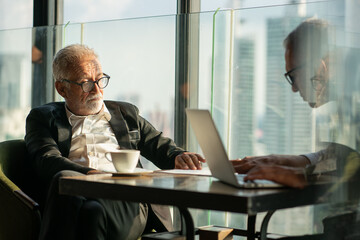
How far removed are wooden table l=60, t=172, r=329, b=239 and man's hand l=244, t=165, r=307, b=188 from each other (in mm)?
23

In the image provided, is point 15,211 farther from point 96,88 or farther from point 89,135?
point 96,88

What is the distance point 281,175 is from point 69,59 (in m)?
1.77

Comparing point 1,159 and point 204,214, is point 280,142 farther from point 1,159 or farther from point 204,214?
point 1,159

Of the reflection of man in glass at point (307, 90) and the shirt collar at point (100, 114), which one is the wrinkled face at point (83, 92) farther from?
the reflection of man in glass at point (307, 90)

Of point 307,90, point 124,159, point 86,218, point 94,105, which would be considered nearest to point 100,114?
point 94,105

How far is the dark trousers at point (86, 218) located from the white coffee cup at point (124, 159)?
0.32 m

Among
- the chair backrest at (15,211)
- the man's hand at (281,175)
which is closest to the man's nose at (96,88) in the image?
the chair backrest at (15,211)

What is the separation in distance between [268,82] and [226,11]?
469mm

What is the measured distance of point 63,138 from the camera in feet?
9.22

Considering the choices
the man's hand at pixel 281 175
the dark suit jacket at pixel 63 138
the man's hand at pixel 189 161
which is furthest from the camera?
the dark suit jacket at pixel 63 138

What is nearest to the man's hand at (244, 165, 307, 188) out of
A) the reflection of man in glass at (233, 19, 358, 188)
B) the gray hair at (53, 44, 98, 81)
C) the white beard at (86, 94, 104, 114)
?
the reflection of man in glass at (233, 19, 358, 188)

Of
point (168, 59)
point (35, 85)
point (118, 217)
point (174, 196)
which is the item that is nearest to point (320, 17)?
point (174, 196)

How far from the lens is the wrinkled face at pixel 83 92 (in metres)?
2.94

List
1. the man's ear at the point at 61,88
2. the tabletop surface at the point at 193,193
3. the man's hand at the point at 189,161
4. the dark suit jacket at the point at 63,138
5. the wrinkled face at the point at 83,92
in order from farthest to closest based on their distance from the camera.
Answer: the man's ear at the point at 61,88 < the wrinkled face at the point at 83,92 < the dark suit jacket at the point at 63,138 < the man's hand at the point at 189,161 < the tabletop surface at the point at 193,193
